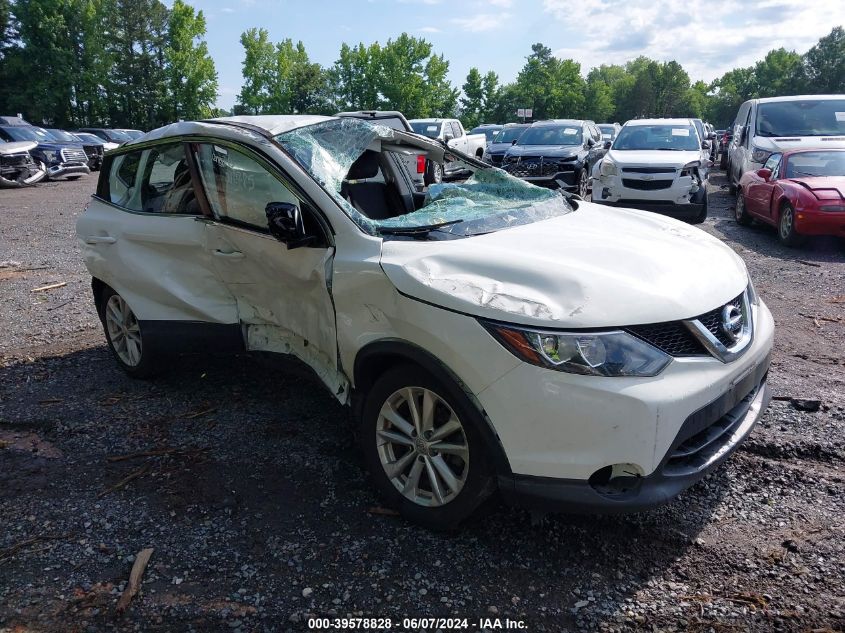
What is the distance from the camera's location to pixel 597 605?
8.06 ft

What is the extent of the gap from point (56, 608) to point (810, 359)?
4901mm

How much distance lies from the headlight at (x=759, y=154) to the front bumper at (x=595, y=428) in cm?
1012

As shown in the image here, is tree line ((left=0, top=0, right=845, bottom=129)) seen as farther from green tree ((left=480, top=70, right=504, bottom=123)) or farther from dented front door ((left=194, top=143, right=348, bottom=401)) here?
dented front door ((left=194, top=143, right=348, bottom=401))

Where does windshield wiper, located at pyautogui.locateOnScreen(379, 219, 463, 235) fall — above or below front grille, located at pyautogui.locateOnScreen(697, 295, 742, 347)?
above

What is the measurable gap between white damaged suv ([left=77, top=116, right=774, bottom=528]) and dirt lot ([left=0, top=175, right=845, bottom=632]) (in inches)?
13.0

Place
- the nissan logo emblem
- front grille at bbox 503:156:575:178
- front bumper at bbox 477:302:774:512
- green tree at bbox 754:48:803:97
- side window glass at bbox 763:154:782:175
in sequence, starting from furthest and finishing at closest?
green tree at bbox 754:48:803:97
front grille at bbox 503:156:575:178
side window glass at bbox 763:154:782:175
the nissan logo emblem
front bumper at bbox 477:302:774:512

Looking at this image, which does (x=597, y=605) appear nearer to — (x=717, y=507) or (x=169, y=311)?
(x=717, y=507)

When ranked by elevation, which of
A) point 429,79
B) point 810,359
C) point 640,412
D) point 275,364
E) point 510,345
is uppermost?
point 429,79

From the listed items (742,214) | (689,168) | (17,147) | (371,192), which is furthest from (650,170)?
(17,147)

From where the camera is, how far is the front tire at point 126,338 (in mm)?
4520

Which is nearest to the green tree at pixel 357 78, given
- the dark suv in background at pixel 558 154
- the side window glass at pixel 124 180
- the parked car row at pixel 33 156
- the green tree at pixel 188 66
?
the green tree at pixel 188 66

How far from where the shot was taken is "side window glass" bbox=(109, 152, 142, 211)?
15.0 ft

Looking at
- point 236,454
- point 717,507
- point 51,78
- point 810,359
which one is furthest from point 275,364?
point 51,78

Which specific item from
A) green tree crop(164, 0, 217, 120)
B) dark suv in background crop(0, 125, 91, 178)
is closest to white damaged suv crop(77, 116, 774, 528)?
dark suv in background crop(0, 125, 91, 178)
